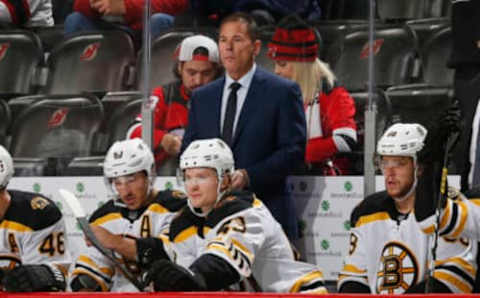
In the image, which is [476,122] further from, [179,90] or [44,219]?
[44,219]

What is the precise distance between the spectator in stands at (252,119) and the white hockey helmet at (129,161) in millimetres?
187

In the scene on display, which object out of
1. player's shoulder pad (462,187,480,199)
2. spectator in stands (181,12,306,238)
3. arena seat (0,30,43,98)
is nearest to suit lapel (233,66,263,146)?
spectator in stands (181,12,306,238)

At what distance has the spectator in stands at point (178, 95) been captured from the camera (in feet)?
15.2

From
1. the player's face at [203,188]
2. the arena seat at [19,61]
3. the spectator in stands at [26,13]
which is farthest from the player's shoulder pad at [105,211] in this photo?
the spectator in stands at [26,13]

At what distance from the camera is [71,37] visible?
5.25 meters

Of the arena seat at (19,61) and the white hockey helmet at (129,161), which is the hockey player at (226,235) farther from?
the arena seat at (19,61)

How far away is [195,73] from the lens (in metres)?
4.71

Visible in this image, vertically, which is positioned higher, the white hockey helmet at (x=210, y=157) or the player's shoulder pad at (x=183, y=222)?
the white hockey helmet at (x=210, y=157)

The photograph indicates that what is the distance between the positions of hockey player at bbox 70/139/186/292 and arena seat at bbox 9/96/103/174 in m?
0.41

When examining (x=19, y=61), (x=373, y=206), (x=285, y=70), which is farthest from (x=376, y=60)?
(x=19, y=61)

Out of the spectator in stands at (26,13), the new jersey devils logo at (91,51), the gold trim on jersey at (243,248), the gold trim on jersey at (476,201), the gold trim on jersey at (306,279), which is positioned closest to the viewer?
the gold trim on jersey at (476,201)

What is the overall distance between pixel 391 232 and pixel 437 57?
85cm

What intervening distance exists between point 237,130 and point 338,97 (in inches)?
17.4

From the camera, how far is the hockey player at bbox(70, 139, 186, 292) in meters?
4.50
